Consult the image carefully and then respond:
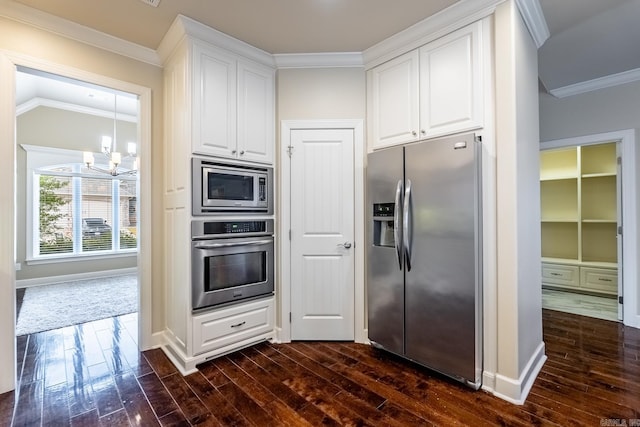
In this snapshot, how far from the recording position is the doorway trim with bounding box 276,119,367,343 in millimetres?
2748

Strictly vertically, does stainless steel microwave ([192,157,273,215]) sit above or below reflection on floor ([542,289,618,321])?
above

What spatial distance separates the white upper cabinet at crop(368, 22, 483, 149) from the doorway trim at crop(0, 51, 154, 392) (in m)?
2.03

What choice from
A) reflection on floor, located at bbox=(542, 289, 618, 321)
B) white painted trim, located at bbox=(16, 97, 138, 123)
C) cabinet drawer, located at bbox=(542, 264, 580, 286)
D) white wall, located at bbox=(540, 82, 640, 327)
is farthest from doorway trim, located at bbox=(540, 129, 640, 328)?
white painted trim, located at bbox=(16, 97, 138, 123)

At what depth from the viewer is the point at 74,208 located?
571 cm

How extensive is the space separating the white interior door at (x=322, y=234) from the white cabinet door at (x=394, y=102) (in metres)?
0.28

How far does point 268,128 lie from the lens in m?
2.75

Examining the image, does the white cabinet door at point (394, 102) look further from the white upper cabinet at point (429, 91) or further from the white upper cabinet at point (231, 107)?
the white upper cabinet at point (231, 107)

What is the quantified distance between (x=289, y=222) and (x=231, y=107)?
3.64ft

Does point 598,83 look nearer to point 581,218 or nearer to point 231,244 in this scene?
point 581,218

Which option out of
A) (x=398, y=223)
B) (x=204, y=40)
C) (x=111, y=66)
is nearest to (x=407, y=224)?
(x=398, y=223)

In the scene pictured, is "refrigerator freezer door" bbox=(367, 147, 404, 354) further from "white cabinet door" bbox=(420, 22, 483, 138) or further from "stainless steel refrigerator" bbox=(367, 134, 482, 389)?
"white cabinet door" bbox=(420, 22, 483, 138)

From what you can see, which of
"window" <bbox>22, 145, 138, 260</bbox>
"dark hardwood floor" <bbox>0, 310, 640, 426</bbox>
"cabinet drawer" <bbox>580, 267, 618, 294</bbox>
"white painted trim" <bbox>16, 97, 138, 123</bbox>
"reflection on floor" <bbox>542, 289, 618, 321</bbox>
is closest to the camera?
"dark hardwood floor" <bbox>0, 310, 640, 426</bbox>

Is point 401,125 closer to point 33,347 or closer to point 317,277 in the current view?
point 317,277

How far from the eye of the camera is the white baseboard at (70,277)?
5008 mm
